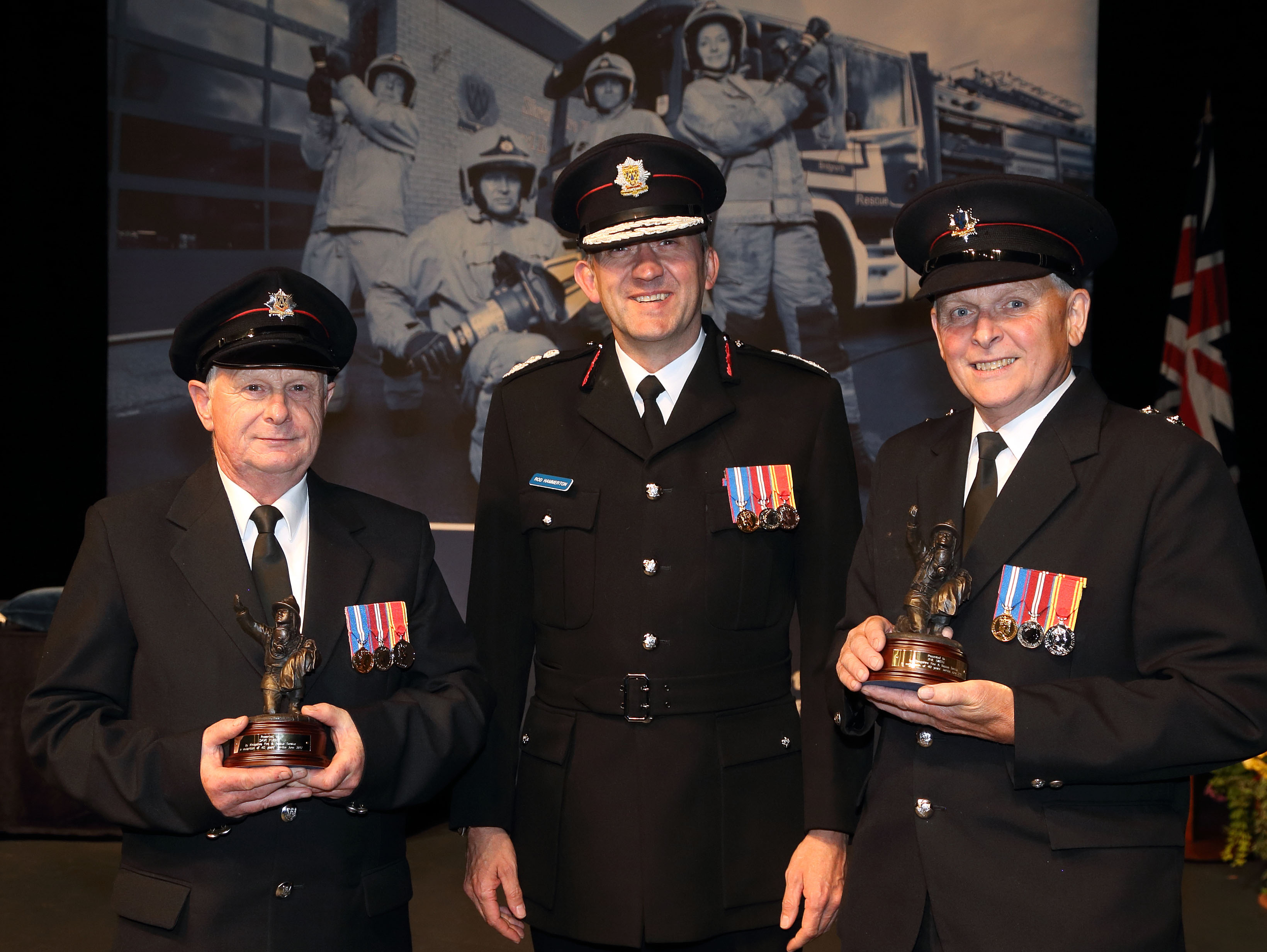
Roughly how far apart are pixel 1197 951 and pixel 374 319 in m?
4.37

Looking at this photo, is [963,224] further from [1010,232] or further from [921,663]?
[921,663]

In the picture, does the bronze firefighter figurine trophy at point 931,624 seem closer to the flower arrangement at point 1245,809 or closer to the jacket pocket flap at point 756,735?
the jacket pocket flap at point 756,735

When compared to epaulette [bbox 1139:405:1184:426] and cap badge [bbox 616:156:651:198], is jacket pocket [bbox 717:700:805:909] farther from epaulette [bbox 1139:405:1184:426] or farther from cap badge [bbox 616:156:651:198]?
cap badge [bbox 616:156:651:198]

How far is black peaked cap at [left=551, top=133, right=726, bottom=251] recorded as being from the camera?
212 cm

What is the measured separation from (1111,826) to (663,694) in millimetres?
787

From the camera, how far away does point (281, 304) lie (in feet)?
6.21

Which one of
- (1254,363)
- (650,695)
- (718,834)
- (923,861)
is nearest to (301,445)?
(650,695)

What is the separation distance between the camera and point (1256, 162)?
15.6ft

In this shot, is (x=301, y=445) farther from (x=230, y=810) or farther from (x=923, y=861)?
(x=923, y=861)

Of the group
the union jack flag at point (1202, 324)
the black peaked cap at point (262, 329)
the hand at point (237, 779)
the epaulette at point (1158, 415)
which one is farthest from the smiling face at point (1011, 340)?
the union jack flag at point (1202, 324)

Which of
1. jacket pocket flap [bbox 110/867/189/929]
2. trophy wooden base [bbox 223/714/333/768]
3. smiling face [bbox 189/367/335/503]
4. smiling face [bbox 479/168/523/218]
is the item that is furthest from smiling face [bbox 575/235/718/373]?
smiling face [bbox 479/168/523/218]

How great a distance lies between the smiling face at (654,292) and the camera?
2104mm

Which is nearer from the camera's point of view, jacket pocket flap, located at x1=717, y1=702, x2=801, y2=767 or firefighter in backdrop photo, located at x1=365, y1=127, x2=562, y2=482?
jacket pocket flap, located at x1=717, y1=702, x2=801, y2=767

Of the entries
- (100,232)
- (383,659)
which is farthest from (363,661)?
(100,232)
